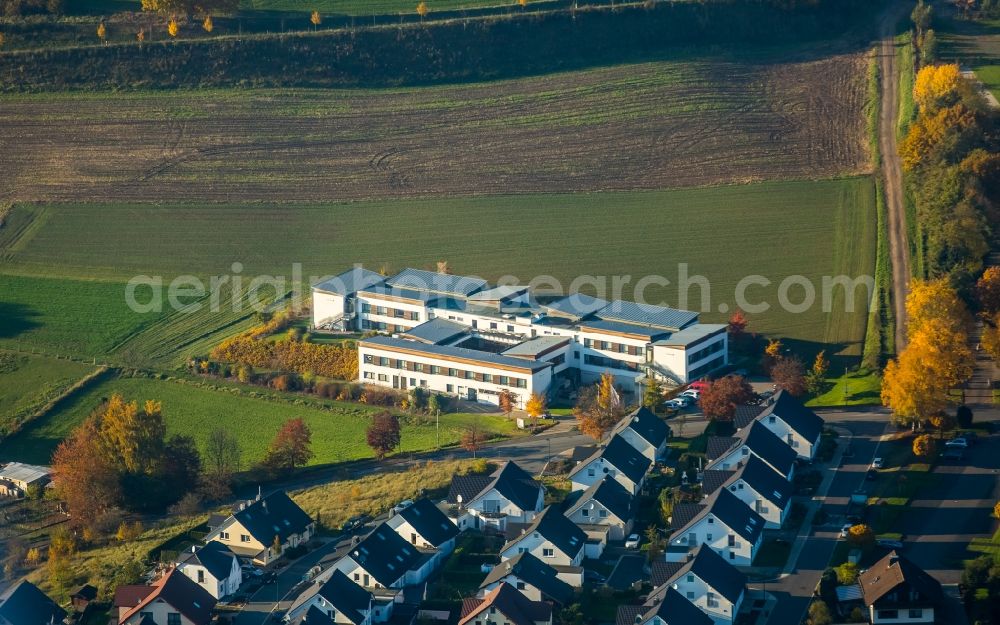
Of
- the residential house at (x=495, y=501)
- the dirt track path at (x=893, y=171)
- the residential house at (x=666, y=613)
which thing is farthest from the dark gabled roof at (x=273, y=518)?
the dirt track path at (x=893, y=171)

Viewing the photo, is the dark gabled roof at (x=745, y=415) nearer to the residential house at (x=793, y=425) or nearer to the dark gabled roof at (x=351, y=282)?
the residential house at (x=793, y=425)

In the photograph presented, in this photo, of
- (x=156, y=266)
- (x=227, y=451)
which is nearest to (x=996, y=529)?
(x=227, y=451)

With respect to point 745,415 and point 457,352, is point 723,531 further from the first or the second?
point 457,352

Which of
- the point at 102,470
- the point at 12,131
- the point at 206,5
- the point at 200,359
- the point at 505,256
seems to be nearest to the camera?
the point at 102,470

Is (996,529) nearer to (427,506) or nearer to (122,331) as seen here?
(427,506)

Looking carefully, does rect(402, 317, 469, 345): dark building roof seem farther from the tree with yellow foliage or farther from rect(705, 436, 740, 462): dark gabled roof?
the tree with yellow foliage

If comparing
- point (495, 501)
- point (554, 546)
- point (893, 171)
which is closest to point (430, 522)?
point (495, 501)
